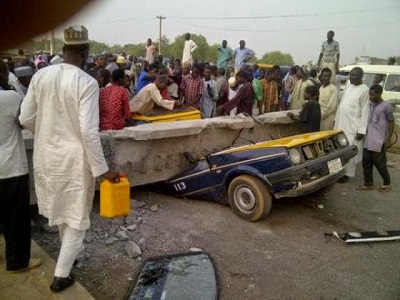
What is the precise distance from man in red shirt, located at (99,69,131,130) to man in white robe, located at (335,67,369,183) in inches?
135

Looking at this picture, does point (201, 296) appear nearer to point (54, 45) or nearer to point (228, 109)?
point (54, 45)

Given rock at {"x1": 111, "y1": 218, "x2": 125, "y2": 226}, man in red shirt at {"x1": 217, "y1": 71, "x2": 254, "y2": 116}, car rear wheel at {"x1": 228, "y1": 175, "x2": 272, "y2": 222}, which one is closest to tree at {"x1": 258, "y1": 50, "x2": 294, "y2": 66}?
man in red shirt at {"x1": 217, "y1": 71, "x2": 254, "y2": 116}

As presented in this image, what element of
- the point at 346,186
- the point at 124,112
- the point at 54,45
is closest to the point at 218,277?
the point at 54,45

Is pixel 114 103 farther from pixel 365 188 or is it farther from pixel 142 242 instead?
pixel 365 188

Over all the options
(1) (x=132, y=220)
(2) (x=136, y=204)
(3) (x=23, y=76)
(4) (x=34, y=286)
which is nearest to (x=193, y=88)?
(3) (x=23, y=76)


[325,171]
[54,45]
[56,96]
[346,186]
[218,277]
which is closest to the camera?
[54,45]

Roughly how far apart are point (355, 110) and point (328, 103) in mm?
816

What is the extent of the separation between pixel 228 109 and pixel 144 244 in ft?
12.9

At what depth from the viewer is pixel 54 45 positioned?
2.49 m

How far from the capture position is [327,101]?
6910mm

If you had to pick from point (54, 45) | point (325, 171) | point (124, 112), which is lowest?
point (325, 171)

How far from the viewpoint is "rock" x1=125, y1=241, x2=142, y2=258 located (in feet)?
12.2

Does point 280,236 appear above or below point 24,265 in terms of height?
below

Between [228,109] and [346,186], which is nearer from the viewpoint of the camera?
[346,186]
